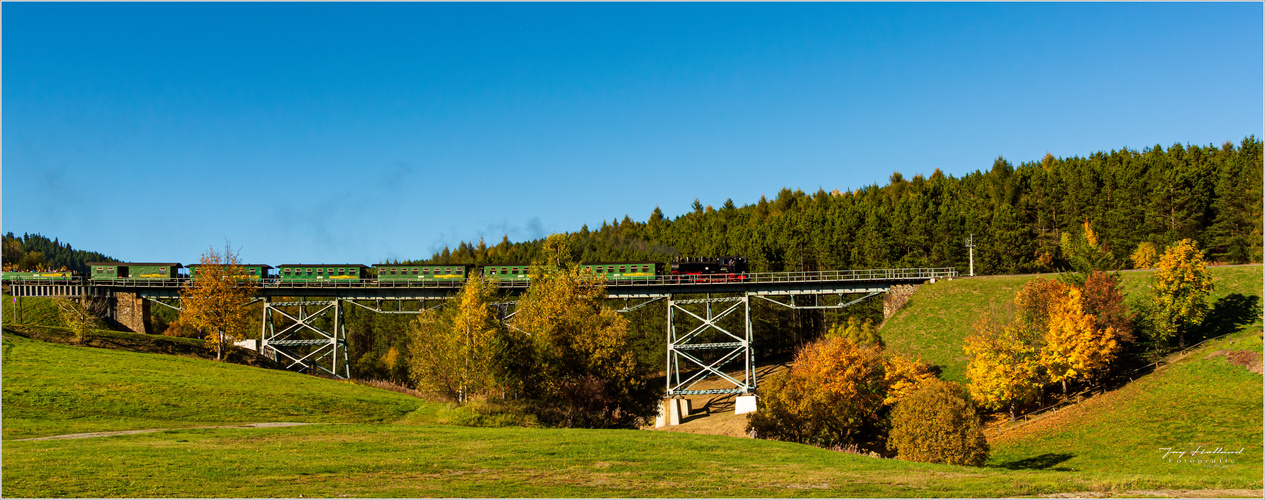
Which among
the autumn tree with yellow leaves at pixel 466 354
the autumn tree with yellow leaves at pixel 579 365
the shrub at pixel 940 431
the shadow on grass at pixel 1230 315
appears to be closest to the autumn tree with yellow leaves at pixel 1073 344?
the shadow on grass at pixel 1230 315

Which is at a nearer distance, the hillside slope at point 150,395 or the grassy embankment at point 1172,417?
the hillside slope at point 150,395

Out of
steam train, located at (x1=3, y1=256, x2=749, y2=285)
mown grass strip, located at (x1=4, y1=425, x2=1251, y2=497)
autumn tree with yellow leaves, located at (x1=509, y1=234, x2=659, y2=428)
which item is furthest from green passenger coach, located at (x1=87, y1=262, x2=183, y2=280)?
mown grass strip, located at (x1=4, y1=425, x2=1251, y2=497)

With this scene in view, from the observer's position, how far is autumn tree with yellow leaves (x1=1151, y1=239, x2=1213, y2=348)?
5256 cm

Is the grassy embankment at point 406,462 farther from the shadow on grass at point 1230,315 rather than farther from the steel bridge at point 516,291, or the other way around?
the steel bridge at point 516,291

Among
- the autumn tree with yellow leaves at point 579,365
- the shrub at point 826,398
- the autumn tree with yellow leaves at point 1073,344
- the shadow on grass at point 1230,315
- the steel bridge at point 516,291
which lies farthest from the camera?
the steel bridge at point 516,291

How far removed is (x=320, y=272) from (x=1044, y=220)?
85.0 m

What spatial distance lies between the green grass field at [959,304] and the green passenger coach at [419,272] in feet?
131

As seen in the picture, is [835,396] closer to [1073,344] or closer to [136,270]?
[1073,344]

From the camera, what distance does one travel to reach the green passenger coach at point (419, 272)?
77.8 metres

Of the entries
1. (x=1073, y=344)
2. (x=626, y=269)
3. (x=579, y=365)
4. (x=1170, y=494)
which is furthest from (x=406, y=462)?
(x=626, y=269)

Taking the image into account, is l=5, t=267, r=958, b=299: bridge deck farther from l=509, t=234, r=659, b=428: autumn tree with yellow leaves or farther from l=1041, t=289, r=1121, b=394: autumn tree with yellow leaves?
l=1041, t=289, r=1121, b=394: autumn tree with yellow leaves

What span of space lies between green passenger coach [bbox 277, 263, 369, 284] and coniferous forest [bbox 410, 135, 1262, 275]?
48.6m

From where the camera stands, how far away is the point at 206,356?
215ft

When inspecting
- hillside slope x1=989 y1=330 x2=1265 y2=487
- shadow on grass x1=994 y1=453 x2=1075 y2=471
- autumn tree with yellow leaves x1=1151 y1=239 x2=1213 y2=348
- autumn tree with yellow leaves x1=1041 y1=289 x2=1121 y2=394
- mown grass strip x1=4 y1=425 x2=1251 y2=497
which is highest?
autumn tree with yellow leaves x1=1151 y1=239 x2=1213 y2=348
